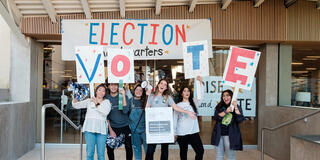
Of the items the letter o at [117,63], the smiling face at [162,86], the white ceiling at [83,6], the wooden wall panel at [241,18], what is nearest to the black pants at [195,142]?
the smiling face at [162,86]

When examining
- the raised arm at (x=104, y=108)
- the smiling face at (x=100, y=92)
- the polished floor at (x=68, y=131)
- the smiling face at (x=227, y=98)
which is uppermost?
the smiling face at (x=100, y=92)

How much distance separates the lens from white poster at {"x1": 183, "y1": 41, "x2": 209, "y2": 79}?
→ 15.2 feet

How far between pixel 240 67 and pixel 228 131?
40.3 inches

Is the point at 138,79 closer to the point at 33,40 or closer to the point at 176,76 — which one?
the point at 176,76

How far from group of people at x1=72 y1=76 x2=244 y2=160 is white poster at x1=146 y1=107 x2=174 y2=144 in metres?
0.14

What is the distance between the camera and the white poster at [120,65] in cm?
457

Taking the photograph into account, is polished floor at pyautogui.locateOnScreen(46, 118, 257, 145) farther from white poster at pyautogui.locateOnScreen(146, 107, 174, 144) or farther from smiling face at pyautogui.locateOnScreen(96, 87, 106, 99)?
smiling face at pyautogui.locateOnScreen(96, 87, 106, 99)

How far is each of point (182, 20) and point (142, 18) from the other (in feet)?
2.97

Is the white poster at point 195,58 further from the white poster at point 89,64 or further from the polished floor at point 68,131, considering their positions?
the polished floor at point 68,131

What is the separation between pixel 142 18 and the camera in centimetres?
637

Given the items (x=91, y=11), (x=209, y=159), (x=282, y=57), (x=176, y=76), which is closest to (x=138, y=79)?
(x=176, y=76)

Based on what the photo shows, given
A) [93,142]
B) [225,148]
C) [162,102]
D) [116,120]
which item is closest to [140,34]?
[162,102]

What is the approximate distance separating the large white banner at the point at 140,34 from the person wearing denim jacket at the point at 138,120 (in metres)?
1.54

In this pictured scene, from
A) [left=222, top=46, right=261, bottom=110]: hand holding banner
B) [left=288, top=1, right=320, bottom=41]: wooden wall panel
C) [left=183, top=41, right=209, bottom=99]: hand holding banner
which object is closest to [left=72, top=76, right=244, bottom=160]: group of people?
[left=183, top=41, right=209, bottom=99]: hand holding banner
